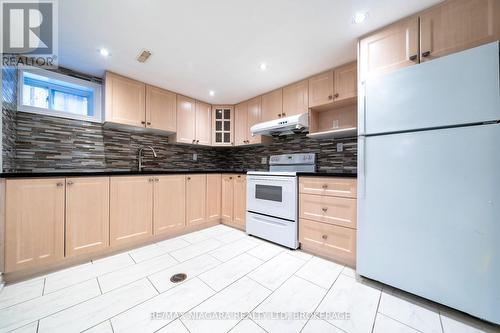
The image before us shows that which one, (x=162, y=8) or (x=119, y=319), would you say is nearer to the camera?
(x=119, y=319)

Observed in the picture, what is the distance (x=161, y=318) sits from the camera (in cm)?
114

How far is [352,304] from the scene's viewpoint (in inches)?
50.5

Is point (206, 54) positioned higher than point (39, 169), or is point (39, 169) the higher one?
point (206, 54)

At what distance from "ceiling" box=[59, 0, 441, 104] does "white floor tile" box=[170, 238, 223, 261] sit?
2171mm

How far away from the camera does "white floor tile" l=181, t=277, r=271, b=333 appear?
1091 mm

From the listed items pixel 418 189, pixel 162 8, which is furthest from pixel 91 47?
pixel 418 189

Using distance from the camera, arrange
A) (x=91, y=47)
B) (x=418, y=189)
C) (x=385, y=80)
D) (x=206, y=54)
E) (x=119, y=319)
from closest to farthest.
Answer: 1. (x=119, y=319)
2. (x=418, y=189)
3. (x=385, y=80)
4. (x=91, y=47)
5. (x=206, y=54)

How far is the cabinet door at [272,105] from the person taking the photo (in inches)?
107

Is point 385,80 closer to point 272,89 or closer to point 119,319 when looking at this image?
point 272,89

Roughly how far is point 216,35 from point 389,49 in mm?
1503

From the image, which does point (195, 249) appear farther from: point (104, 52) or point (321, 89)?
point (321, 89)

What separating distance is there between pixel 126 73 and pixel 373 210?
3116mm

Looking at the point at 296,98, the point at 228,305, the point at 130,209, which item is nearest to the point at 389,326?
the point at 228,305

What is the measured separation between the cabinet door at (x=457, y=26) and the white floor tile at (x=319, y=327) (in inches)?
78.5
